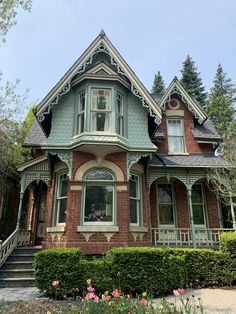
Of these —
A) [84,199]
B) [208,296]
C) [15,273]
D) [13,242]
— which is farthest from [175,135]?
[15,273]

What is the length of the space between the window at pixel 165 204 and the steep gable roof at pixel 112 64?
4.19 m

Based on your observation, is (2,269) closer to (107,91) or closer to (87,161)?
(87,161)

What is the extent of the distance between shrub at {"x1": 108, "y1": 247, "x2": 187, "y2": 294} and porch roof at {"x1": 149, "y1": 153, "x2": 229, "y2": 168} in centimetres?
499

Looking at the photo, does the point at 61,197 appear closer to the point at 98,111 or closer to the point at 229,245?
the point at 98,111

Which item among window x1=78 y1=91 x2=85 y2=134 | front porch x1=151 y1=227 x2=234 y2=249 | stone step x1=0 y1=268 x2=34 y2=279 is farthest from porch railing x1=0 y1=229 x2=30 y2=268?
front porch x1=151 y1=227 x2=234 y2=249

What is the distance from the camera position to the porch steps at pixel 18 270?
368 inches

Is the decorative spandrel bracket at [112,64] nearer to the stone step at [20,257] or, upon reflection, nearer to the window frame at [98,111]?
the window frame at [98,111]

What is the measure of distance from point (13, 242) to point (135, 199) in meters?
5.70

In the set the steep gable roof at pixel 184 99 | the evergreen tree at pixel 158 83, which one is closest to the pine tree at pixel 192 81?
the evergreen tree at pixel 158 83

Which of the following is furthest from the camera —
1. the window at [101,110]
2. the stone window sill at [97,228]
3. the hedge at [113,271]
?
the window at [101,110]

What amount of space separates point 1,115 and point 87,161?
A: 363 inches

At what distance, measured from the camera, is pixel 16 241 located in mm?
11617

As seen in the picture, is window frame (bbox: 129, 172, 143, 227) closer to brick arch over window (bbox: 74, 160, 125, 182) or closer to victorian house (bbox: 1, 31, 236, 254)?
victorian house (bbox: 1, 31, 236, 254)

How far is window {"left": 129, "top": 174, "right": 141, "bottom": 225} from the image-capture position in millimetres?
11086
